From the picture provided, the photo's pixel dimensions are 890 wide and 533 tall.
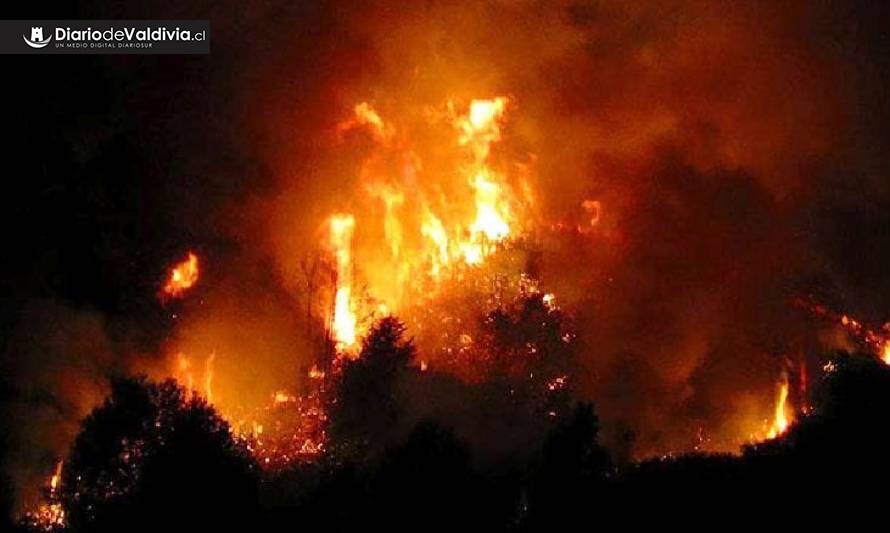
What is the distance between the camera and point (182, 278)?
35000 millimetres

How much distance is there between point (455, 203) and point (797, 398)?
56.2 ft

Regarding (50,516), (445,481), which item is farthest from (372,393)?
(445,481)

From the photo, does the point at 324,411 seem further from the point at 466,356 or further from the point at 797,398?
the point at 797,398

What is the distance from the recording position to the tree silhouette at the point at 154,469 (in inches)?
580

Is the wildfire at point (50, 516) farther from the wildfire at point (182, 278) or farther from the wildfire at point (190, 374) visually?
the wildfire at point (182, 278)

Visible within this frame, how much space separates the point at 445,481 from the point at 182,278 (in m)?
22.8

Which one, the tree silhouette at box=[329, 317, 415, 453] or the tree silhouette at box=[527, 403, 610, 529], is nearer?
the tree silhouette at box=[527, 403, 610, 529]

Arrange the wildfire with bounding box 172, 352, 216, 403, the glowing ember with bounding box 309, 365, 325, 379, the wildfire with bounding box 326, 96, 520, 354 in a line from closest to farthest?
the glowing ember with bounding box 309, 365, 325, 379 < the wildfire with bounding box 172, 352, 216, 403 < the wildfire with bounding box 326, 96, 520, 354

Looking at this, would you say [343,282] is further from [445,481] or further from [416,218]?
[445,481]

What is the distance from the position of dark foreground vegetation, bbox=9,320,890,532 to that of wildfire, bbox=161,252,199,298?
54.1ft

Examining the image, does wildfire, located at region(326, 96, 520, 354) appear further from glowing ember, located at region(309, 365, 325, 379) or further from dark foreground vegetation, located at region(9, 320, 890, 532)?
dark foreground vegetation, located at region(9, 320, 890, 532)

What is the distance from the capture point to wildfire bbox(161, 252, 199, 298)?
Answer: 3444 centimetres

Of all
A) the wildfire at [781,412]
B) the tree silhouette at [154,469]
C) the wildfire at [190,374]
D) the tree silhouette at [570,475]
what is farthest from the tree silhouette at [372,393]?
the wildfire at [781,412]

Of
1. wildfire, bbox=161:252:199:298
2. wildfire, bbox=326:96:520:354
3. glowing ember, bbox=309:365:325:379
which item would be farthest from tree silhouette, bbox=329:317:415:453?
wildfire, bbox=161:252:199:298
